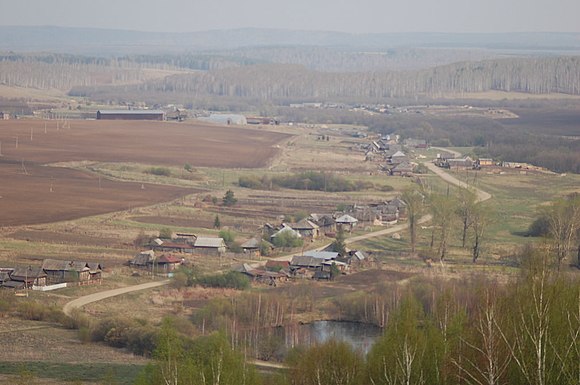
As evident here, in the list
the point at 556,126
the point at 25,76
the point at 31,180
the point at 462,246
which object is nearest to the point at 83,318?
the point at 462,246

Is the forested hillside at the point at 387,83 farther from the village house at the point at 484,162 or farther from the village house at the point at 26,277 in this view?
the village house at the point at 26,277

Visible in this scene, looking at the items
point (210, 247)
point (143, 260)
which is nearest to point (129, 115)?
point (210, 247)

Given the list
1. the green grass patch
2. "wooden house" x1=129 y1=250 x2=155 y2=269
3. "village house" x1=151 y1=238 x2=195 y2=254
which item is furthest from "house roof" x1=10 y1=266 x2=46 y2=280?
the green grass patch

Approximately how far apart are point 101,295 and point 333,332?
636 cm

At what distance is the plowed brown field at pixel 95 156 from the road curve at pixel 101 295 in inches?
404

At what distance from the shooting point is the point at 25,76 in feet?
413

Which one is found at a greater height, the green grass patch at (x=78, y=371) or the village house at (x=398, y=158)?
the village house at (x=398, y=158)

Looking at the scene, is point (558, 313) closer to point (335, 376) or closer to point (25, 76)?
point (335, 376)

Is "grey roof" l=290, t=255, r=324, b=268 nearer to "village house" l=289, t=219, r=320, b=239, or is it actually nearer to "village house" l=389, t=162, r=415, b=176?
"village house" l=289, t=219, r=320, b=239

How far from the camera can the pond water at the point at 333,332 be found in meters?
26.9

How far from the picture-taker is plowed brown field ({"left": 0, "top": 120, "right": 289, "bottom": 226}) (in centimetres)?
4562

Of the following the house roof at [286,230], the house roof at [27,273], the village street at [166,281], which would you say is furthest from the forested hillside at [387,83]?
the house roof at [27,273]

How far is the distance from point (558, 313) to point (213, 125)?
66.5 metres

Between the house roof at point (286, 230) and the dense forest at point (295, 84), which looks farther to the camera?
the dense forest at point (295, 84)
